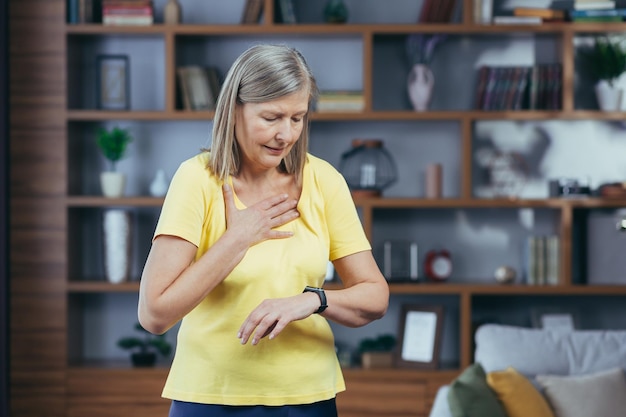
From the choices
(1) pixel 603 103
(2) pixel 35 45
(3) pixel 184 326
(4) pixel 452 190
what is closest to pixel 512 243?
(4) pixel 452 190

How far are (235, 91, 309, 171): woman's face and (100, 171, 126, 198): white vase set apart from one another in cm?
292

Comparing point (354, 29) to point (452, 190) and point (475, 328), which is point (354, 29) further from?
point (475, 328)

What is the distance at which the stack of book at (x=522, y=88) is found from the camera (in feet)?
14.4

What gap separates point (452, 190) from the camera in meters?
4.61

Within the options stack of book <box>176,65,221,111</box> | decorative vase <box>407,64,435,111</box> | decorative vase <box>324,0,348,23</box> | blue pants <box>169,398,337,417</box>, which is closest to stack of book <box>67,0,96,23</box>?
stack of book <box>176,65,221,111</box>

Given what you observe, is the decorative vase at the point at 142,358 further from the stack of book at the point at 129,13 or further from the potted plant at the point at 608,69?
the potted plant at the point at 608,69

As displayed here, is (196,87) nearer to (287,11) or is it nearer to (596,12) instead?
(287,11)

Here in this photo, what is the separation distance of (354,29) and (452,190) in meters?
0.92

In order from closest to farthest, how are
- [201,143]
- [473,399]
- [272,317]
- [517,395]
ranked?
[272,317]
[473,399]
[517,395]
[201,143]

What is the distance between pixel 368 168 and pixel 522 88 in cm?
80

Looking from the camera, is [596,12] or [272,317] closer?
[272,317]

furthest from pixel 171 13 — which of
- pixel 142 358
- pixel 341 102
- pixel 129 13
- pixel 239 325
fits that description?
pixel 239 325

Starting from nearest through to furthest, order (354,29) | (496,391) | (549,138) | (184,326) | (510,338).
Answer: (184,326)
(496,391)
(510,338)
(354,29)
(549,138)

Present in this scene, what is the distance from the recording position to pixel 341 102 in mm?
4375
